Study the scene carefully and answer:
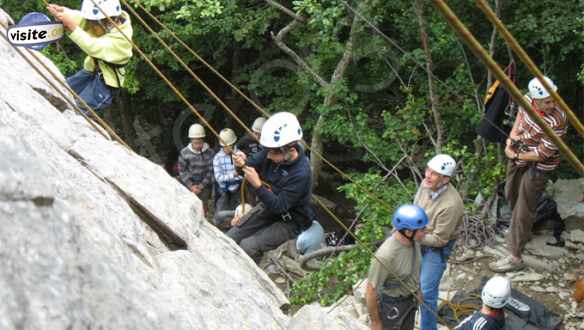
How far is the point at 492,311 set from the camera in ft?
17.1

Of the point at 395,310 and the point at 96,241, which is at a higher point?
the point at 96,241

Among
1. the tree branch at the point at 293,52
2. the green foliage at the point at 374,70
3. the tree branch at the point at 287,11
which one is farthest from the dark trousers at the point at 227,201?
the tree branch at the point at 287,11

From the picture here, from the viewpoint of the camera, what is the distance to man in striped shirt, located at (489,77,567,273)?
5.86m

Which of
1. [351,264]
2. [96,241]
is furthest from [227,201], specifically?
[96,241]

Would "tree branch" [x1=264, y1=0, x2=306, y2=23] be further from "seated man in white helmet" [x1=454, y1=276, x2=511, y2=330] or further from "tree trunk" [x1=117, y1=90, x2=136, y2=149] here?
"seated man in white helmet" [x1=454, y1=276, x2=511, y2=330]

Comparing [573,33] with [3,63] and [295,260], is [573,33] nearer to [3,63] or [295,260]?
[295,260]

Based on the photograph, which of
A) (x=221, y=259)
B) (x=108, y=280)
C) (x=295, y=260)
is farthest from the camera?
(x=295, y=260)

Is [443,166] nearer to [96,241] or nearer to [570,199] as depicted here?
[570,199]

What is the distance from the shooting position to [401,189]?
8.17 m

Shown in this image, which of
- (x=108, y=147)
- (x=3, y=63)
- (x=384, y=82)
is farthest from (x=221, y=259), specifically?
(x=384, y=82)

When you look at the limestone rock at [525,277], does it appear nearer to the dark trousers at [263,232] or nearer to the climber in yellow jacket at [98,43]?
the dark trousers at [263,232]

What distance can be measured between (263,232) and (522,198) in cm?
253

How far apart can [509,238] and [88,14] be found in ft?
14.3

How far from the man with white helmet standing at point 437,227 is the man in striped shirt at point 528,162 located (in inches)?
30.6
